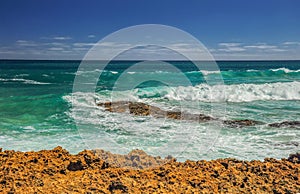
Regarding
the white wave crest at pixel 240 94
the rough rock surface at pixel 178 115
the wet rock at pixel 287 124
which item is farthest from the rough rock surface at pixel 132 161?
the white wave crest at pixel 240 94

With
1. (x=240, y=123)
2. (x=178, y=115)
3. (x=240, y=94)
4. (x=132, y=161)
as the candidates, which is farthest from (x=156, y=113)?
(x=240, y=94)

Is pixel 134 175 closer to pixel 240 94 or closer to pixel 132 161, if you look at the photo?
pixel 132 161

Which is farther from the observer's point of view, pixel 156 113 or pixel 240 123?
pixel 156 113

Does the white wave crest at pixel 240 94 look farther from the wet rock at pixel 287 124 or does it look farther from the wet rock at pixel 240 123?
the wet rock at pixel 287 124

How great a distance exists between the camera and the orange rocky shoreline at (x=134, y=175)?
3158 mm

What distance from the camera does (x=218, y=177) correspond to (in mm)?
3398

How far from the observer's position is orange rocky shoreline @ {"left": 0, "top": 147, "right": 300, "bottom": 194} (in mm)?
3158

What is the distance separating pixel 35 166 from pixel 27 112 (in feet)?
27.0

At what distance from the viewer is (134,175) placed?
11.2 feet

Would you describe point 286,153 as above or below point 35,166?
below

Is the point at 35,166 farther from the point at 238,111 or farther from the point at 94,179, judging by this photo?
the point at 238,111

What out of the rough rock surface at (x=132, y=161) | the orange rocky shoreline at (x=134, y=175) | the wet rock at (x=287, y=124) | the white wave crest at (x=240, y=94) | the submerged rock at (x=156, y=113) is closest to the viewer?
the orange rocky shoreline at (x=134, y=175)

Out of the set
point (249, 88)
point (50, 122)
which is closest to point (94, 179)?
point (50, 122)

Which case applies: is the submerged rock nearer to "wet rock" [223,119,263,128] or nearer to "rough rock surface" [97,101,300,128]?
"rough rock surface" [97,101,300,128]
